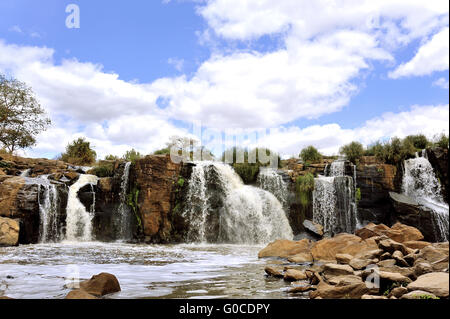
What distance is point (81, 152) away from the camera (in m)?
23.1

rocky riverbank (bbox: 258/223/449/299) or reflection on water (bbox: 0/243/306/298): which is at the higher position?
rocky riverbank (bbox: 258/223/449/299)

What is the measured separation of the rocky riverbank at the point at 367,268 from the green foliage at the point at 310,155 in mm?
8560

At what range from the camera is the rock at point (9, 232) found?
10.8 metres

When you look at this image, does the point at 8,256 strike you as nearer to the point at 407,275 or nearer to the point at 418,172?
the point at 407,275

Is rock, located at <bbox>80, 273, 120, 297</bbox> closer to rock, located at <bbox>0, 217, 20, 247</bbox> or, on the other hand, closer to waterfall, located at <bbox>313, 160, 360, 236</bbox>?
rock, located at <bbox>0, 217, 20, 247</bbox>

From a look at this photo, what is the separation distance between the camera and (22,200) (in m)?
12.5

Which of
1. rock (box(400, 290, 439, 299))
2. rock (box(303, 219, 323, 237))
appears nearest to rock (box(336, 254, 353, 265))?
rock (box(400, 290, 439, 299))

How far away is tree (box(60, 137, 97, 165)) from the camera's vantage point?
2292 cm

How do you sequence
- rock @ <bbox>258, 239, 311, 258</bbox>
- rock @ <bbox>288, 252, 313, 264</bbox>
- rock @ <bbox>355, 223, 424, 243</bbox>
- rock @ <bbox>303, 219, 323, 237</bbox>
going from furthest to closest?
rock @ <bbox>303, 219, 323, 237</bbox> < rock @ <bbox>258, 239, 311, 258</bbox> < rock @ <bbox>355, 223, 424, 243</bbox> < rock @ <bbox>288, 252, 313, 264</bbox>

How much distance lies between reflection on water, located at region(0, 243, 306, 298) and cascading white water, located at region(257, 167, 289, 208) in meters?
6.16

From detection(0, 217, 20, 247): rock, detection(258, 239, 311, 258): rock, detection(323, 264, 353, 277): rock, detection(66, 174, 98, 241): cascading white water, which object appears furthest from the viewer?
detection(66, 174, 98, 241): cascading white water

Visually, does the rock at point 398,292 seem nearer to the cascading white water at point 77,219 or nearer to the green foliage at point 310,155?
the cascading white water at point 77,219
